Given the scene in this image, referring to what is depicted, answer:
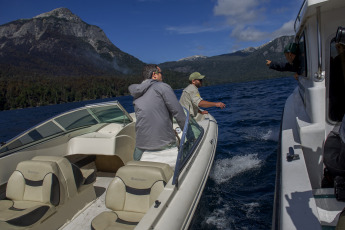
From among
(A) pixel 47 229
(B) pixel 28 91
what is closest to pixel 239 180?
(A) pixel 47 229

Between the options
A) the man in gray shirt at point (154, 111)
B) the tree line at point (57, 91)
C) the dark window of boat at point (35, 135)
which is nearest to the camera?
the man in gray shirt at point (154, 111)

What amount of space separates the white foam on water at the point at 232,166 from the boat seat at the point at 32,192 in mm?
2933

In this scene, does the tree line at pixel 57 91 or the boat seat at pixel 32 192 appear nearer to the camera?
the boat seat at pixel 32 192

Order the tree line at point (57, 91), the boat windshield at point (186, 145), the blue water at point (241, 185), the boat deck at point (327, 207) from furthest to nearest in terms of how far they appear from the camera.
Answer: the tree line at point (57, 91), the blue water at point (241, 185), the boat windshield at point (186, 145), the boat deck at point (327, 207)

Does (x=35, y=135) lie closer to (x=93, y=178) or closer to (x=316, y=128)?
(x=93, y=178)

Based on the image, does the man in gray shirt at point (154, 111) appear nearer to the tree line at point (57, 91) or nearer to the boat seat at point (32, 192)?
the boat seat at point (32, 192)

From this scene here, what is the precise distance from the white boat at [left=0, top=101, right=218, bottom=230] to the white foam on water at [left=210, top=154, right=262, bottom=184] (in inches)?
34.3

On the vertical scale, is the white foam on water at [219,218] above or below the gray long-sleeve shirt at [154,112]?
below

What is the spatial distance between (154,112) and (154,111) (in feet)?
0.04

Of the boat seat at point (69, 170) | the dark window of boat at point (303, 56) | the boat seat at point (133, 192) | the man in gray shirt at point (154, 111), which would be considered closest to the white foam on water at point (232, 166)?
the man in gray shirt at point (154, 111)

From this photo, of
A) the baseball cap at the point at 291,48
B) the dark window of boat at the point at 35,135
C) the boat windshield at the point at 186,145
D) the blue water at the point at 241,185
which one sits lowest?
the blue water at the point at 241,185

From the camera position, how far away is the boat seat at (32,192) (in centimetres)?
282

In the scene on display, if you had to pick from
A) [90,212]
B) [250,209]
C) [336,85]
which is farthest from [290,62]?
[90,212]

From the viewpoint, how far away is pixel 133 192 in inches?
103
